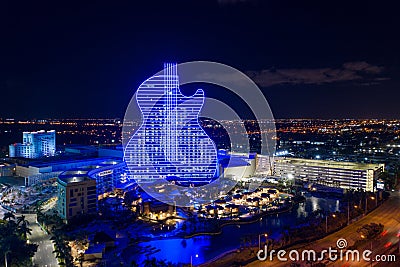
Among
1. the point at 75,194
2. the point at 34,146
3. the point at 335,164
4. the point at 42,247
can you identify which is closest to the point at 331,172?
the point at 335,164

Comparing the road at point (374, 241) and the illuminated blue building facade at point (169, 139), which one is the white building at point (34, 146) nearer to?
the illuminated blue building facade at point (169, 139)

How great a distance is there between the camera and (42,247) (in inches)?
264

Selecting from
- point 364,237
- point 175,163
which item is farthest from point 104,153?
point 364,237

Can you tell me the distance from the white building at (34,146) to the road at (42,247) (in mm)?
11336

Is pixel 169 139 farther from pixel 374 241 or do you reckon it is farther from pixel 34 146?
pixel 34 146

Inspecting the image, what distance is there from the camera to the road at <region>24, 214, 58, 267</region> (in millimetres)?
5980

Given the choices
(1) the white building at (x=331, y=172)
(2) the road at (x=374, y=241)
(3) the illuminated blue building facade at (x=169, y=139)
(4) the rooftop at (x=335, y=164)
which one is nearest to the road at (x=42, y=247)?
(2) the road at (x=374, y=241)

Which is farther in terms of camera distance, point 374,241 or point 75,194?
point 75,194

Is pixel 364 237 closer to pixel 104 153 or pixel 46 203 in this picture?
pixel 46 203

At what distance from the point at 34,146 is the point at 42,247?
532 inches

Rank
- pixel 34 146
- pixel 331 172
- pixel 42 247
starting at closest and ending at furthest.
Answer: pixel 42 247 < pixel 331 172 < pixel 34 146

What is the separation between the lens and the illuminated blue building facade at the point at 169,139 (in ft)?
39.3

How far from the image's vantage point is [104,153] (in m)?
16.1

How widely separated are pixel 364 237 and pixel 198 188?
5496 mm
